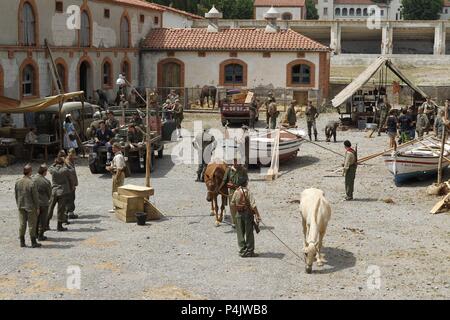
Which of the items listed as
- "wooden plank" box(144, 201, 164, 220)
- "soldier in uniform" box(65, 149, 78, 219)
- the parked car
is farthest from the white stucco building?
"soldier in uniform" box(65, 149, 78, 219)

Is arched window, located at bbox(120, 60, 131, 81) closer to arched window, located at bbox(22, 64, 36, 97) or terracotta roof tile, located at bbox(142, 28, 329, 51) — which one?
terracotta roof tile, located at bbox(142, 28, 329, 51)

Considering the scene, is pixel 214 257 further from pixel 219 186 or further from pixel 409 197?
pixel 409 197

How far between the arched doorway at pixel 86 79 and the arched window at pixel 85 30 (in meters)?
1.07

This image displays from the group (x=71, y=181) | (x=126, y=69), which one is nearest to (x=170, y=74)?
(x=126, y=69)

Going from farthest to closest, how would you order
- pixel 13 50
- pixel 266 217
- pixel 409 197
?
pixel 13 50
pixel 409 197
pixel 266 217

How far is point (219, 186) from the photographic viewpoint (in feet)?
51.0

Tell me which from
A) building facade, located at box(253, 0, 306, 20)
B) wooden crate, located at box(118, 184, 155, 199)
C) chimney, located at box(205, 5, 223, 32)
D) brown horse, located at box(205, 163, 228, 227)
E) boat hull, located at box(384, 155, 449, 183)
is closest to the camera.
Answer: brown horse, located at box(205, 163, 228, 227)

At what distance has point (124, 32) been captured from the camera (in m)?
38.6

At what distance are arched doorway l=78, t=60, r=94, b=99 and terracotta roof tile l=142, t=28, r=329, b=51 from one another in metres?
6.93

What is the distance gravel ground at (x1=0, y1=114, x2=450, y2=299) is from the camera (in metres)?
11.3

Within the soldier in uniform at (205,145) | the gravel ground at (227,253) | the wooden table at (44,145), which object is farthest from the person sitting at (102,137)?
the soldier in uniform at (205,145)

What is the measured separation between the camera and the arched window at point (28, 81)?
92.5 feet

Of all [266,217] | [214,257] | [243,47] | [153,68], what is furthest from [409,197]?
[153,68]
